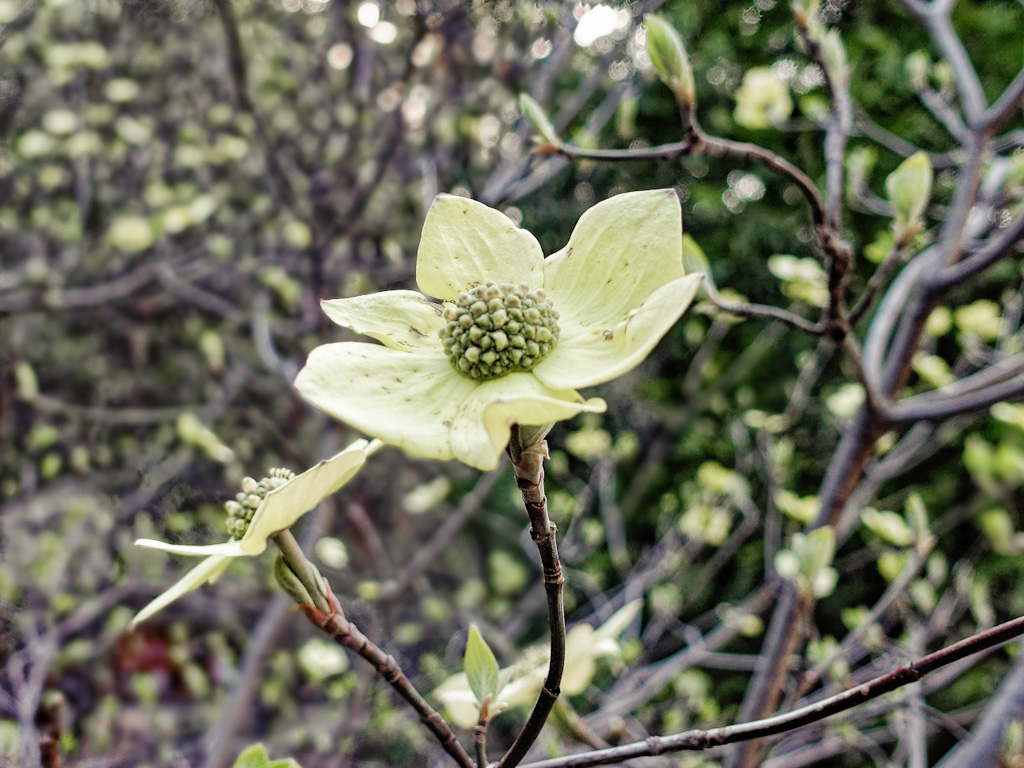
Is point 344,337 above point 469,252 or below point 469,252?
below

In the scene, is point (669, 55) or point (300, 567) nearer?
point (300, 567)

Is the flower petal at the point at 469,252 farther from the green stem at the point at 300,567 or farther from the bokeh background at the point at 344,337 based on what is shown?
the bokeh background at the point at 344,337

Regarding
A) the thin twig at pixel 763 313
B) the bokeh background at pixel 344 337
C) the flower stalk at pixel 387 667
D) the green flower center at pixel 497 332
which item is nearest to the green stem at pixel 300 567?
the flower stalk at pixel 387 667

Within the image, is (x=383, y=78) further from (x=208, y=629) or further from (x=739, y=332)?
(x=208, y=629)

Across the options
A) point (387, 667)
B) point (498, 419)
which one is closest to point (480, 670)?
point (387, 667)

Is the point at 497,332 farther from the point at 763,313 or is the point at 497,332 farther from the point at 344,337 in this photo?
the point at 344,337

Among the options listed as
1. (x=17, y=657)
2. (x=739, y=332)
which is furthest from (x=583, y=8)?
(x=17, y=657)
